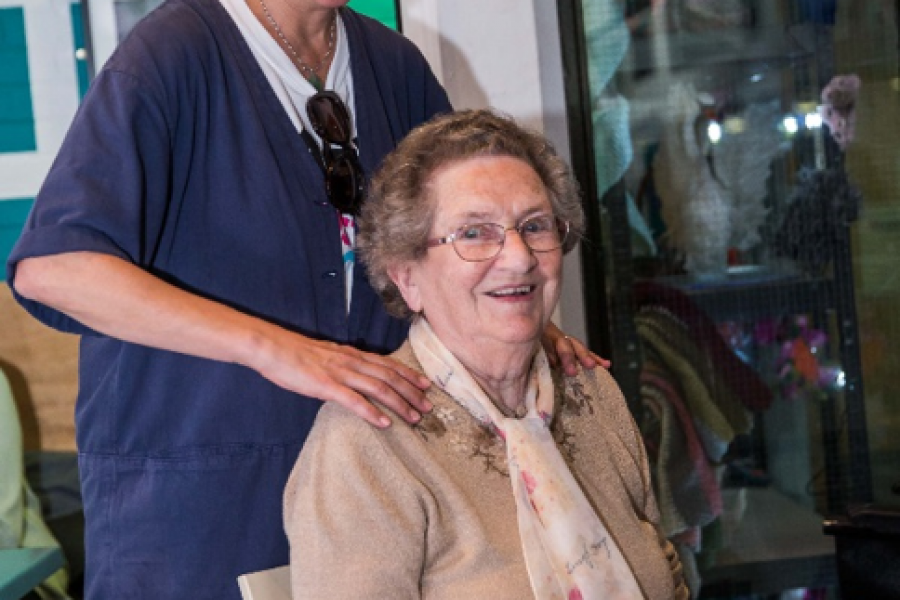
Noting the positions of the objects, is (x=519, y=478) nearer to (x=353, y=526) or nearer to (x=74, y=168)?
(x=353, y=526)

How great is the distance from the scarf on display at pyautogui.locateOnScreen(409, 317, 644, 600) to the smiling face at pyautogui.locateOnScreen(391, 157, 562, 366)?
0.16 feet

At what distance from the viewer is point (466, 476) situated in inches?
69.3

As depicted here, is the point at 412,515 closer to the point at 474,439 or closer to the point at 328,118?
the point at 474,439

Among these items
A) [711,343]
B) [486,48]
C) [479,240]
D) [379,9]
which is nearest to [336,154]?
[479,240]

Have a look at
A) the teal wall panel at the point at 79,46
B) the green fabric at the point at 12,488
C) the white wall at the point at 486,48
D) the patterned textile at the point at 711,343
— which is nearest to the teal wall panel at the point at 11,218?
the teal wall panel at the point at 79,46

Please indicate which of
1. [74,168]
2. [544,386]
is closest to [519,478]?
[544,386]

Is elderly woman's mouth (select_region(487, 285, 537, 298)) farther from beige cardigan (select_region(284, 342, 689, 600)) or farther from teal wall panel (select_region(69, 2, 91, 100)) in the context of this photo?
teal wall panel (select_region(69, 2, 91, 100))

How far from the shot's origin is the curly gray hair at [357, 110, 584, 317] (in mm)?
1836

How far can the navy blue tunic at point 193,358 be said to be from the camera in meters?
1.78

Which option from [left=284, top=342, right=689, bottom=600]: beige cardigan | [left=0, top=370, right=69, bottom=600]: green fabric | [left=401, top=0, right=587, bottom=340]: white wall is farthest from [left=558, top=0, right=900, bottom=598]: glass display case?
[left=284, top=342, right=689, bottom=600]: beige cardigan

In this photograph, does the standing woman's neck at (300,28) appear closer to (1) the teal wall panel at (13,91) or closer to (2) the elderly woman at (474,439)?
(2) the elderly woman at (474,439)

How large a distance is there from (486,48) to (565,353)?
168cm

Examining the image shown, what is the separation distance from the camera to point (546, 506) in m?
1.78

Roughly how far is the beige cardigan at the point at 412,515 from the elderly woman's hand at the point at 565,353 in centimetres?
20
